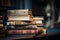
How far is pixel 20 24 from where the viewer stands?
1281 mm

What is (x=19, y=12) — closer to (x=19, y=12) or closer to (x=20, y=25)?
(x=19, y=12)

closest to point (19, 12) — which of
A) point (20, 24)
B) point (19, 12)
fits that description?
point (19, 12)

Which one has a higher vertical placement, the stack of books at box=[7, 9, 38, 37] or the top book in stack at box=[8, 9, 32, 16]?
the top book in stack at box=[8, 9, 32, 16]

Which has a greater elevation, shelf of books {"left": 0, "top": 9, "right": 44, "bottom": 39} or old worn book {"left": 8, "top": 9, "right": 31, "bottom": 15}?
old worn book {"left": 8, "top": 9, "right": 31, "bottom": 15}

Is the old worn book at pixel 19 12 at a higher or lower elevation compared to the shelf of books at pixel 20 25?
higher

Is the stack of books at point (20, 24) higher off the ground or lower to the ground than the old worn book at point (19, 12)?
lower

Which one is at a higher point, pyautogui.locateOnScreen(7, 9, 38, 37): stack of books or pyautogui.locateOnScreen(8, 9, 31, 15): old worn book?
pyautogui.locateOnScreen(8, 9, 31, 15): old worn book

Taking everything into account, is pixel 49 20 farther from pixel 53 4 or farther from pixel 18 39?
pixel 18 39

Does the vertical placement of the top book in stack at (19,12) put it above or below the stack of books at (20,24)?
above

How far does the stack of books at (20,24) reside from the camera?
4.07 feet

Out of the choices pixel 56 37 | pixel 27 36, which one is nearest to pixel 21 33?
pixel 27 36

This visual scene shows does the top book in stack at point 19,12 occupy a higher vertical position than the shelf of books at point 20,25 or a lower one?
higher

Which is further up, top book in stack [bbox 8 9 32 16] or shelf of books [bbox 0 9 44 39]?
top book in stack [bbox 8 9 32 16]

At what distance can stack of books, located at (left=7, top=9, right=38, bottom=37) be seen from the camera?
1241 mm
